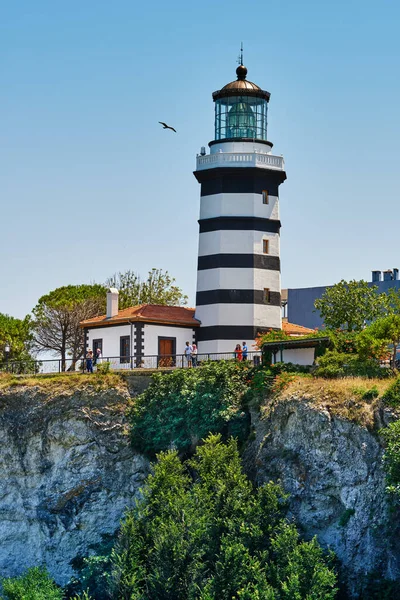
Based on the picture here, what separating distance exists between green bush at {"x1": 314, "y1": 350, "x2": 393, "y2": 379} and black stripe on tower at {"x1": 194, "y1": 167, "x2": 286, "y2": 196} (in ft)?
39.5

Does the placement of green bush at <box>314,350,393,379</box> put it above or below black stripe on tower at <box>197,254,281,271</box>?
below

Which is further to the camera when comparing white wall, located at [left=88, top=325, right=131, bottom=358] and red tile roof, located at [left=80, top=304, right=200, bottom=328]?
white wall, located at [left=88, top=325, right=131, bottom=358]

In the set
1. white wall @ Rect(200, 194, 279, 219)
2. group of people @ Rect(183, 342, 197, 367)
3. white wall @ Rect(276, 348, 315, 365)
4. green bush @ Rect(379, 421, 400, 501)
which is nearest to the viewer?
green bush @ Rect(379, 421, 400, 501)

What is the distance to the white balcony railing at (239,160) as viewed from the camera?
193ft

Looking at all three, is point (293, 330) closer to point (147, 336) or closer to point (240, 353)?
point (240, 353)

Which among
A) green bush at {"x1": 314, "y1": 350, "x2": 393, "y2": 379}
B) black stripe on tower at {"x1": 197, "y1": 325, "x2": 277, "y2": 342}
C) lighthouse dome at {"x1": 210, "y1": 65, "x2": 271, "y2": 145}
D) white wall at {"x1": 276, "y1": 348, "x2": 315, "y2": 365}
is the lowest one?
green bush at {"x1": 314, "y1": 350, "x2": 393, "y2": 379}

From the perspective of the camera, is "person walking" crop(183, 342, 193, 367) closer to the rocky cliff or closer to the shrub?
the rocky cliff

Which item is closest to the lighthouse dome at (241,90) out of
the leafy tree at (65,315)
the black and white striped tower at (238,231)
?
the black and white striped tower at (238,231)

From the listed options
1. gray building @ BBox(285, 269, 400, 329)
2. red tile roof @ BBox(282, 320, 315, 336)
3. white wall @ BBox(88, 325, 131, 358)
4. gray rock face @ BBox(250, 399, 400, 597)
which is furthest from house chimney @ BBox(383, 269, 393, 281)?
gray rock face @ BBox(250, 399, 400, 597)

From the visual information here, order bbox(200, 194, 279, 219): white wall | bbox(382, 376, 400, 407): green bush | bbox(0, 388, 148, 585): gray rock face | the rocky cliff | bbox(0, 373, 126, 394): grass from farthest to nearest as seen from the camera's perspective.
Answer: bbox(200, 194, 279, 219): white wall
bbox(0, 373, 126, 394): grass
bbox(0, 388, 148, 585): gray rock face
bbox(382, 376, 400, 407): green bush
the rocky cliff

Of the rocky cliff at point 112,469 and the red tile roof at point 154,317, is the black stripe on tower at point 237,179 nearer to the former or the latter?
the red tile roof at point 154,317

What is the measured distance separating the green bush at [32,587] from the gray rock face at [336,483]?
954cm

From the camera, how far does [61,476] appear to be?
53.4 metres

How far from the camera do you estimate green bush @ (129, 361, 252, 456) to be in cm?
5119
